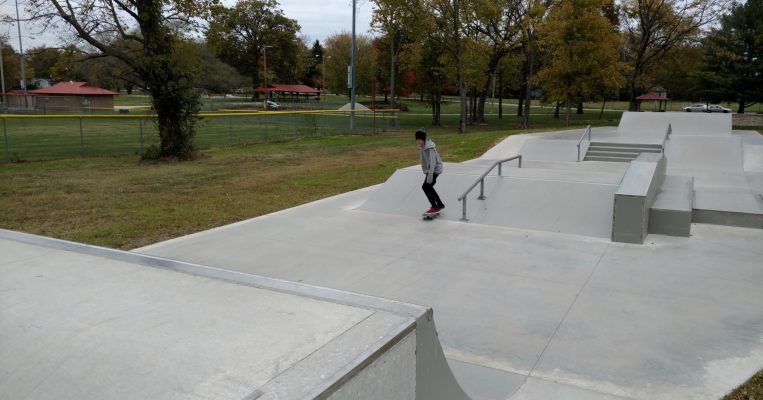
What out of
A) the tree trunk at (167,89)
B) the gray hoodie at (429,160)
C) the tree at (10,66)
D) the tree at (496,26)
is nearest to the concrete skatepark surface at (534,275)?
the gray hoodie at (429,160)

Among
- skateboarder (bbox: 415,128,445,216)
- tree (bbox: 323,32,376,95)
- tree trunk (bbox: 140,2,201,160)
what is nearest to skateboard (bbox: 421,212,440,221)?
skateboarder (bbox: 415,128,445,216)

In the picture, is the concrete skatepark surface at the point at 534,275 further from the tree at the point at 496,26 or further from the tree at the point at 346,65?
the tree at the point at 346,65

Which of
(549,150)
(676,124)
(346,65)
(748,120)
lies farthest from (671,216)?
(346,65)

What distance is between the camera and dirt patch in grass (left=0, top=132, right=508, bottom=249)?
31.4ft

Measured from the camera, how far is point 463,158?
63.8 feet

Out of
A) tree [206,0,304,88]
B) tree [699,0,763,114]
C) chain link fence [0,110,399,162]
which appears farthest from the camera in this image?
tree [206,0,304,88]

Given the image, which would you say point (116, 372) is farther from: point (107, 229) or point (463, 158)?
point (463, 158)

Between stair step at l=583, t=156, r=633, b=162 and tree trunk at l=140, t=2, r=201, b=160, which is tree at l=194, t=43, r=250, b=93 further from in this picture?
stair step at l=583, t=156, r=633, b=162

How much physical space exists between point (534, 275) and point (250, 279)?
405 centimetres

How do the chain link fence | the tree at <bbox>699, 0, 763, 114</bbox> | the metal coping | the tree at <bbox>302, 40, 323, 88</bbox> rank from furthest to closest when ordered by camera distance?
the tree at <bbox>302, 40, 323, 88</bbox> < the tree at <bbox>699, 0, 763, 114</bbox> < the chain link fence < the metal coping

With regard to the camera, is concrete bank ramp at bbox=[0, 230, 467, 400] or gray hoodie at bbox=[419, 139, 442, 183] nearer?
concrete bank ramp at bbox=[0, 230, 467, 400]

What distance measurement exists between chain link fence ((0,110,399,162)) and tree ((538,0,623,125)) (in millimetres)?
10350

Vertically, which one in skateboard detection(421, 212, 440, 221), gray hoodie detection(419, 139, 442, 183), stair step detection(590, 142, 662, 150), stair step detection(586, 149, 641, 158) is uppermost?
gray hoodie detection(419, 139, 442, 183)

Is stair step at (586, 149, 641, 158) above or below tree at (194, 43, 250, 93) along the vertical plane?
below
